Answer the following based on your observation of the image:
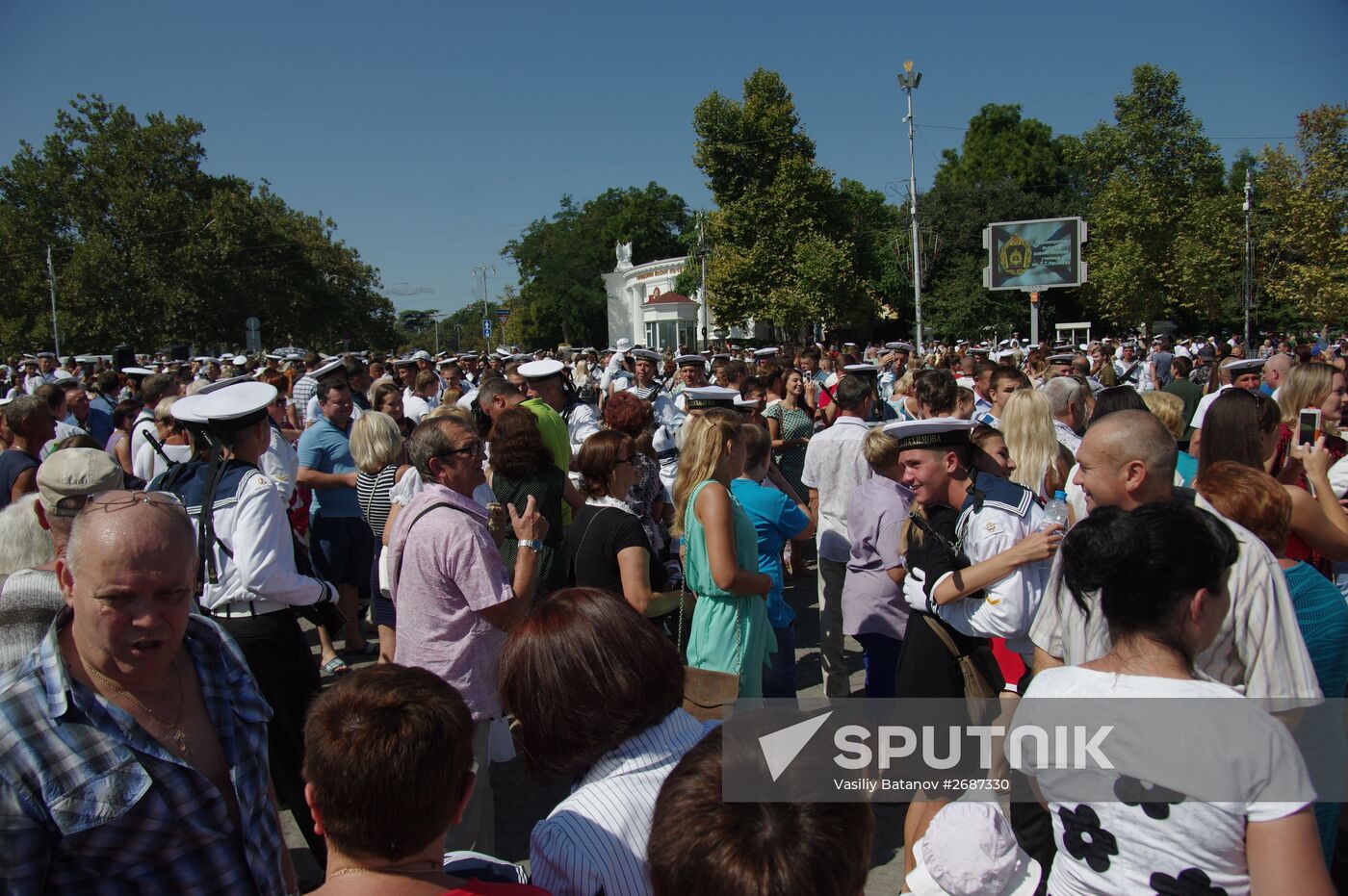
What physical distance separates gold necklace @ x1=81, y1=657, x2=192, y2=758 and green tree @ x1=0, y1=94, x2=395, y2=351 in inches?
1943

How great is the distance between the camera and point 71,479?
9.96 ft

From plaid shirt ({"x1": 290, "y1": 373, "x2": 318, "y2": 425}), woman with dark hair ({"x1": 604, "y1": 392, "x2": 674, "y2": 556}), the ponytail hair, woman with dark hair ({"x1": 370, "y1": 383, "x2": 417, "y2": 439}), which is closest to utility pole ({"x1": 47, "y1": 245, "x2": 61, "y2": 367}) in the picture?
plaid shirt ({"x1": 290, "y1": 373, "x2": 318, "y2": 425})

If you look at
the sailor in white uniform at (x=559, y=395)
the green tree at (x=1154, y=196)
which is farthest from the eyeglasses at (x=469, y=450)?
the green tree at (x=1154, y=196)

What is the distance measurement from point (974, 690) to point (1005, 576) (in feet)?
1.65

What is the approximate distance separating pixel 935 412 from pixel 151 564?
4.48 metres

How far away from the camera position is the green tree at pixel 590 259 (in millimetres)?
77562

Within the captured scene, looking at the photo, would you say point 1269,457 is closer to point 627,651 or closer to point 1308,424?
point 1308,424

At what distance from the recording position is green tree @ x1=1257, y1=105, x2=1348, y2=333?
76.3ft

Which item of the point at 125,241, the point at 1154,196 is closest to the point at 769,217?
the point at 1154,196

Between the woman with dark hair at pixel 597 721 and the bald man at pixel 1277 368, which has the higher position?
the bald man at pixel 1277 368

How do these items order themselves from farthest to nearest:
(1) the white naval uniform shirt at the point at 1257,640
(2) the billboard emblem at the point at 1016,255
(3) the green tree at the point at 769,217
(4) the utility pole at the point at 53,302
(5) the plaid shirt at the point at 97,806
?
(4) the utility pole at the point at 53,302 < (3) the green tree at the point at 769,217 < (2) the billboard emblem at the point at 1016,255 < (1) the white naval uniform shirt at the point at 1257,640 < (5) the plaid shirt at the point at 97,806

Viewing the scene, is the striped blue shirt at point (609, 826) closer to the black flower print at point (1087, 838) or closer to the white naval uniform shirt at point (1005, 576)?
the black flower print at point (1087, 838)

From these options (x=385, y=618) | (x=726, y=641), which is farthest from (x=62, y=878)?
(x=385, y=618)

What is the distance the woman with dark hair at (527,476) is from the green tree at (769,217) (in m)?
37.0
